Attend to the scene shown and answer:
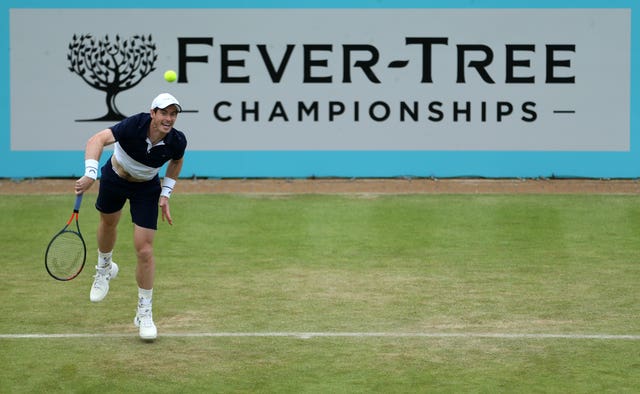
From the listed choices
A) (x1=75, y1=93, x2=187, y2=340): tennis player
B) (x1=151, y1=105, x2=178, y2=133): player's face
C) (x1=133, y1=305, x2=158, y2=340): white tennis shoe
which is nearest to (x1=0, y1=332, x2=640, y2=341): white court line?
(x1=133, y1=305, x2=158, y2=340): white tennis shoe

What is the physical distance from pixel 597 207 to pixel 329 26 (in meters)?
4.76

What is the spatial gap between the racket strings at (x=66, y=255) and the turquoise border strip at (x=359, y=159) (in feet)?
29.4

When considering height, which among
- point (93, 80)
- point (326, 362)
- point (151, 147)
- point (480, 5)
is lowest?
point (326, 362)

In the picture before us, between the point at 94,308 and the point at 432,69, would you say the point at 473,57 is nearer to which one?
the point at 432,69

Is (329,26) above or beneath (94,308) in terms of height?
above

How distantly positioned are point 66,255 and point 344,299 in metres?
2.40

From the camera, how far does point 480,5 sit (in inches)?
675

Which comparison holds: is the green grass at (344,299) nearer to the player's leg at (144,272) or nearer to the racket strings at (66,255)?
the player's leg at (144,272)

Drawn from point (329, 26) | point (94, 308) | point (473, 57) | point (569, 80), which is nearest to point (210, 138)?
point (329, 26)

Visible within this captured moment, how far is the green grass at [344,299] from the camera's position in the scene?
7.23 meters

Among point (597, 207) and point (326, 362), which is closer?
point (326, 362)

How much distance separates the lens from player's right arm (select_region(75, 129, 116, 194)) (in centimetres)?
773

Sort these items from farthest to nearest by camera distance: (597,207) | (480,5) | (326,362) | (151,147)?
1. (480,5)
2. (597,207)
3. (151,147)
4. (326,362)

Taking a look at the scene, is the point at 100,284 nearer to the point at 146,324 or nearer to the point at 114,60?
the point at 146,324
